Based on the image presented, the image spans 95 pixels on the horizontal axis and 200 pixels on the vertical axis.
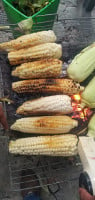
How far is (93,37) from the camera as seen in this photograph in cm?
310

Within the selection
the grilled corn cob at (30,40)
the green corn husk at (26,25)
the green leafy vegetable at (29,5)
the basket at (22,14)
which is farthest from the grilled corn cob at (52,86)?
the green leafy vegetable at (29,5)

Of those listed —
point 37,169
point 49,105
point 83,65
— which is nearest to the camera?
point 49,105

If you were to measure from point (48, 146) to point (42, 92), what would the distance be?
0.53 m

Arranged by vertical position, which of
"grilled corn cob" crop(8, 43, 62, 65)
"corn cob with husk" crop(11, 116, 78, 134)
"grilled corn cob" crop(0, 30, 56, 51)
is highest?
"grilled corn cob" crop(0, 30, 56, 51)

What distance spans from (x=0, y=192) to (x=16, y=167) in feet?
0.89

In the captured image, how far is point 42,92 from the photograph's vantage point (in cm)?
236

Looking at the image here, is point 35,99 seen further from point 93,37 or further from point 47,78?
point 93,37

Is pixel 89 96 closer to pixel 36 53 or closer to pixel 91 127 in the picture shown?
pixel 91 127

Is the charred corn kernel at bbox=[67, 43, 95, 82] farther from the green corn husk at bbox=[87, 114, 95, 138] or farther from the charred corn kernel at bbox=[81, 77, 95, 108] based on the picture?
the green corn husk at bbox=[87, 114, 95, 138]

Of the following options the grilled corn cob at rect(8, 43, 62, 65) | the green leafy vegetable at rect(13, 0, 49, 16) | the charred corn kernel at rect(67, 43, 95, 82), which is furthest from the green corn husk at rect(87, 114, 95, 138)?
the green leafy vegetable at rect(13, 0, 49, 16)

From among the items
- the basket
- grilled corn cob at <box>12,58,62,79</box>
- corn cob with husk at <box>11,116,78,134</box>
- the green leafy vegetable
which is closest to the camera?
corn cob with husk at <box>11,116,78,134</box>

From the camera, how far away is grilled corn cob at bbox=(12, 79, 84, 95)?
227 cm

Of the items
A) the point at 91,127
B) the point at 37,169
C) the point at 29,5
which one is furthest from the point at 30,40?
the point at 37,169

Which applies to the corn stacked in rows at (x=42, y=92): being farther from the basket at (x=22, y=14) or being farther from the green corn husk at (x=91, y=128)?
the basket at (x=22, y=14)
